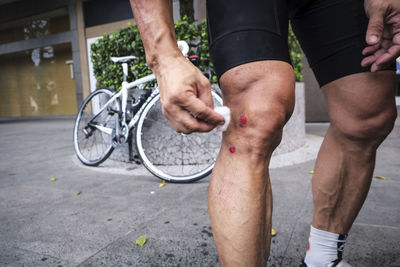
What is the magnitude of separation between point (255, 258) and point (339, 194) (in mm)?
621

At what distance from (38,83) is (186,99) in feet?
58.2

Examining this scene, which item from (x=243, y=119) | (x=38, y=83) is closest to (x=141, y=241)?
(x=243, y=119)

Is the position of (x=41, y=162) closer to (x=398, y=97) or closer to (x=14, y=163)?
(x=14, y=163)

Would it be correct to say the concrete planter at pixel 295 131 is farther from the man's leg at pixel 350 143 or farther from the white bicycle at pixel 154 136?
the man's leg at pixel 350 143

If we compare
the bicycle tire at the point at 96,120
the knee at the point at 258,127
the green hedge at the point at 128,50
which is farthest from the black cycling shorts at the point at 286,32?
the bicycle tire at the point at 96,120

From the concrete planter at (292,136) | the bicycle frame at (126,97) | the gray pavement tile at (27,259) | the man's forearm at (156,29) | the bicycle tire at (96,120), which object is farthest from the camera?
the concrete planter at (292,136)

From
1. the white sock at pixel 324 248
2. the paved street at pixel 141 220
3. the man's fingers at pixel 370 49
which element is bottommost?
the paved street at pixel 141 220

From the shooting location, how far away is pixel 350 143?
4.20 feet

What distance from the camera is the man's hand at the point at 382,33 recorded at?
1072 mm

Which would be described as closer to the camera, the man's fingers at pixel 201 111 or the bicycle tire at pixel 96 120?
the man's fingers at pixel 201 111

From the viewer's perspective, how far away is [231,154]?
38.0 inches

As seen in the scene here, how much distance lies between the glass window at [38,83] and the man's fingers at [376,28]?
1502 cm

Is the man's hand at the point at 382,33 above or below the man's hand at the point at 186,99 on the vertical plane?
above

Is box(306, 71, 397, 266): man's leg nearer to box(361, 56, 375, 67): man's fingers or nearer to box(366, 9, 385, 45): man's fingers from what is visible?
box(361, 56, 375, 67): man's fingers
